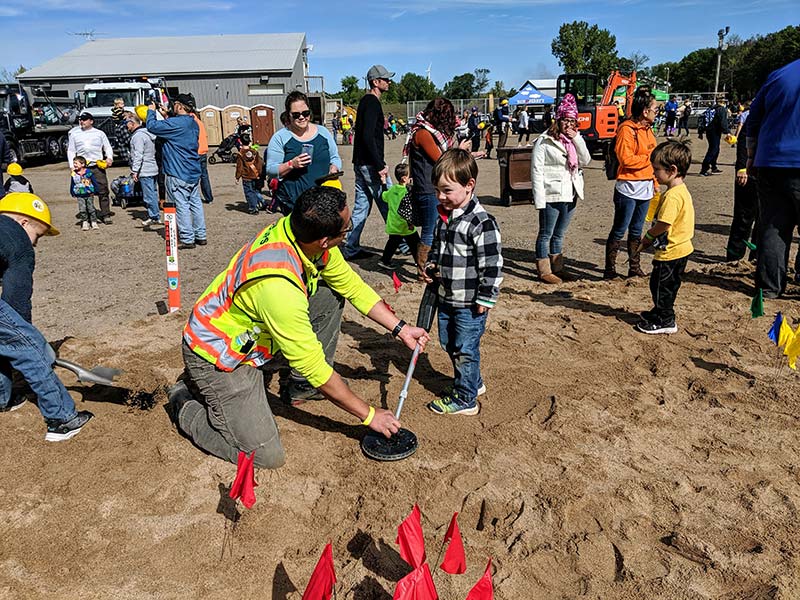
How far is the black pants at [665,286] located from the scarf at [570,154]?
4.74 feet

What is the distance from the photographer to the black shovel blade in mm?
3391

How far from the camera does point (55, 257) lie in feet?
27.1

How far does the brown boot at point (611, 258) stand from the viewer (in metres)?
6.49

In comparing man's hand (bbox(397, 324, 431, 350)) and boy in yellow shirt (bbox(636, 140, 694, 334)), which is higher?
boy in yellow shirt (bbox(636, 140, 694, 334))

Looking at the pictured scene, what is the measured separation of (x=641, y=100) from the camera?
5965mm

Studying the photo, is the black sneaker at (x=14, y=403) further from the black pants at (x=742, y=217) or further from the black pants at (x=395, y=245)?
the black pants at (x=742, y=217)

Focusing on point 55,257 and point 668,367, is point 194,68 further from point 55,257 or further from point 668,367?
point 668,367

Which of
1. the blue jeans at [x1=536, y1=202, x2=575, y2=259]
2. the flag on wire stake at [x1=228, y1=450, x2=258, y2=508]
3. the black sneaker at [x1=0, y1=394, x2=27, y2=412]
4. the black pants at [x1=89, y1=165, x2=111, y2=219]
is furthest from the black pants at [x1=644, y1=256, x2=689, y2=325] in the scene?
the black pants at [x1=89, y1=165, x2=111, y2=219]

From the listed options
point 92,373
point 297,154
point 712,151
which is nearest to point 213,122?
point 712,151

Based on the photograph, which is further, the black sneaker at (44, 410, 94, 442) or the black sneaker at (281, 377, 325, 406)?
the black sneaker at (281, 377, 325, 406)

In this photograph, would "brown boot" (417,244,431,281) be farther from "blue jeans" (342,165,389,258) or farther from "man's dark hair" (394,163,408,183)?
"man's dark hair" (394,163,408,183)

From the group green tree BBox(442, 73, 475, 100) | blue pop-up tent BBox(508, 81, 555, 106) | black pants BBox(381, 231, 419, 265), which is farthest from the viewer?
green tree BBox(442, 73, 475, 100)

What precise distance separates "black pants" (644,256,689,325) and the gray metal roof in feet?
126

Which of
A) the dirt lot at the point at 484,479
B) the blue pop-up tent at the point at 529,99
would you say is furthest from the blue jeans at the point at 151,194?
the blue pop-up tent at the point at 529,99
